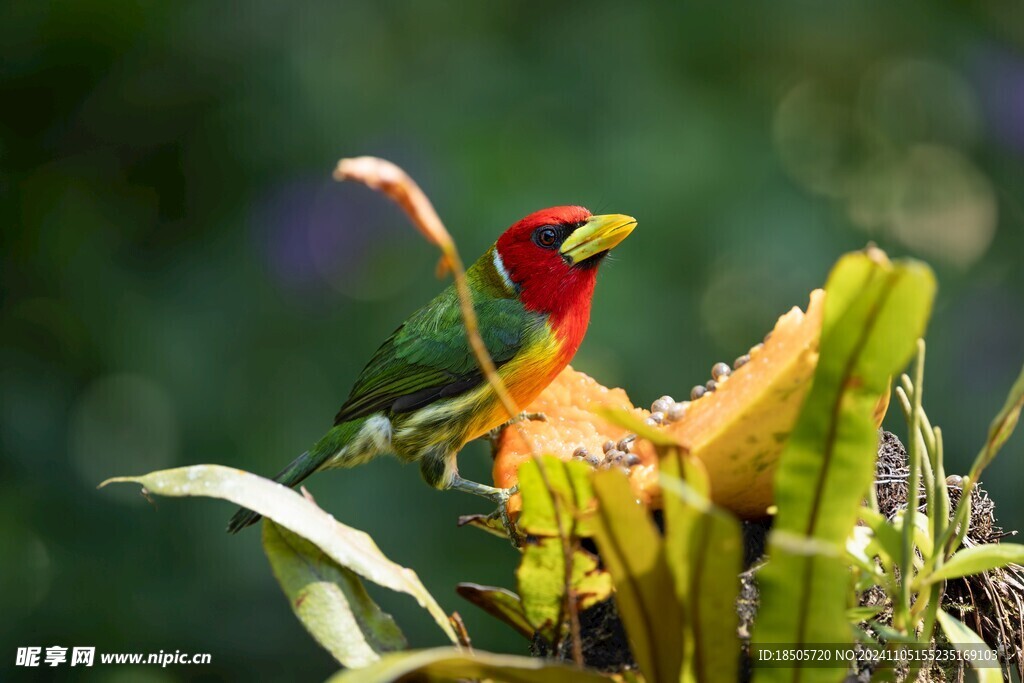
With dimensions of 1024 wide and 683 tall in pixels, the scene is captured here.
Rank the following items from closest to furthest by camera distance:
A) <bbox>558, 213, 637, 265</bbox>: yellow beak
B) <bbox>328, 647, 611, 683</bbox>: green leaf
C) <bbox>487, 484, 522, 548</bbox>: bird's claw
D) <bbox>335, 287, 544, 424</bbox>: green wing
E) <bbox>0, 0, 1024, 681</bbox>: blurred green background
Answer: <bbox>328, 647, 611, 683</bbox>: green leaf
<bbox>487, 484, 522, 548</bbox>: bird's claw
<bbox>558, 213, 637, 265</bbox>: yellow beak
<bbox>335, 287, 544, 424</bbox>: green wing
<bbox>0, 0, 1024, 681</bbox>: blurred green background

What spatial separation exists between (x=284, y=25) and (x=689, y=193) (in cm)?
143

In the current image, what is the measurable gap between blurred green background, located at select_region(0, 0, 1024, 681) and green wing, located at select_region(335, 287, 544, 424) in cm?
91

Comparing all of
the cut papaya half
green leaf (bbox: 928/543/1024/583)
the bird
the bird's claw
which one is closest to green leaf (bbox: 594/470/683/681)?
the cut papaya half

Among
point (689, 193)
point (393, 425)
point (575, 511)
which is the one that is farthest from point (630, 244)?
point (575, 511)

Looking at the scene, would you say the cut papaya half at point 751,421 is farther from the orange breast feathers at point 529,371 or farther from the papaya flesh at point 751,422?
the orange breast feathers at point 529,371

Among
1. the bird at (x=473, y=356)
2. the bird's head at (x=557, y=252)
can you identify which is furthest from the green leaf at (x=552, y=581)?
the bird's head at (x=557, y=252)

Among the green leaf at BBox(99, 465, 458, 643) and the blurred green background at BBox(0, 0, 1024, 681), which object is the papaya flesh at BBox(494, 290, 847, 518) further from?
the blurred green background at BBox(0, 0, 1024, 681)

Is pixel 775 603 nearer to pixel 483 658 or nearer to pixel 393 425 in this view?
pixel 483 658

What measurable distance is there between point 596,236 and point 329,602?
1370 mm

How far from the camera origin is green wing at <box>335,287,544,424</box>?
242 centimetres

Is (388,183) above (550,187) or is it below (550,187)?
below

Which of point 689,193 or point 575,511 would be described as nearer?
point 575,511

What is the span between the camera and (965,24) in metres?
3.92

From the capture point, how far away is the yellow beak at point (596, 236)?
2305mm
